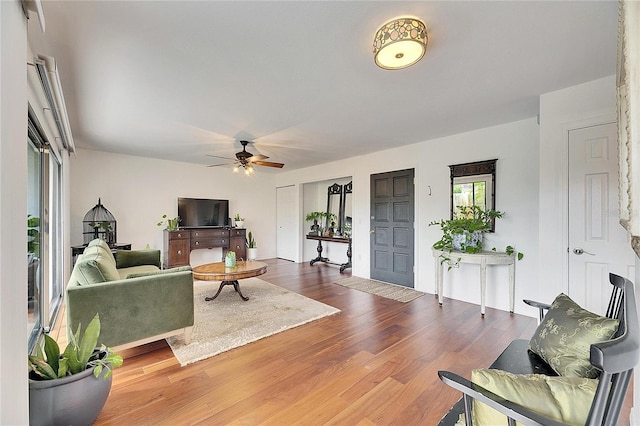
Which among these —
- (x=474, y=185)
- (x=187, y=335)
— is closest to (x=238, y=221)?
(x=187, y=335)

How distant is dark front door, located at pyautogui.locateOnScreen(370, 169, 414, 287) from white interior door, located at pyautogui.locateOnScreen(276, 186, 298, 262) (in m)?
2.48

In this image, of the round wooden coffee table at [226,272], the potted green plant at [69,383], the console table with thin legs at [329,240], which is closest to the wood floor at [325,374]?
the potted green plant at [69,383]

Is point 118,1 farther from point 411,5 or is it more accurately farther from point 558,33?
point 558,33

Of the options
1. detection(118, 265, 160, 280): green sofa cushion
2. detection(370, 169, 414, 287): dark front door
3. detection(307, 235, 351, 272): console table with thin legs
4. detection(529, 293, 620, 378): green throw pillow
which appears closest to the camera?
detection(529, 293, 620, 378): green throw pillow

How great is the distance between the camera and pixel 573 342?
1255mm

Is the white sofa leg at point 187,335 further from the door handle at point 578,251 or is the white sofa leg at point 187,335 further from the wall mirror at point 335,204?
the wall mirror at point 335,204

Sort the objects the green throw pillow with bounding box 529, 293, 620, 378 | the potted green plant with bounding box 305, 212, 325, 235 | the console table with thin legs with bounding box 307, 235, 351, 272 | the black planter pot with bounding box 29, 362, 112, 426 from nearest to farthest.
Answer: the green throw pillow with bounding box 529, 293, 620, 378, the black planter pot with bounding box 29, 362, 112, 426, the console table with thin legs with bounding box 307, 235, 351, 272, the potted green plant with bounding box 305, 212, 325, 235

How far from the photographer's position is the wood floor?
1674 mm

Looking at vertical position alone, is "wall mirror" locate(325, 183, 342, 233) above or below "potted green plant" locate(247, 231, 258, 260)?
above

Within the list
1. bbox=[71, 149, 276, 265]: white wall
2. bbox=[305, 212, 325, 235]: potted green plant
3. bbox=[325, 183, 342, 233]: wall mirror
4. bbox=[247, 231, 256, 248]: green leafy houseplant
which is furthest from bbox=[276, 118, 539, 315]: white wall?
bbox=[71, 149, 276, 265]: white wall

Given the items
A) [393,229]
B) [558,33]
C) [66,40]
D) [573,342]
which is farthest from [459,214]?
[66,40]

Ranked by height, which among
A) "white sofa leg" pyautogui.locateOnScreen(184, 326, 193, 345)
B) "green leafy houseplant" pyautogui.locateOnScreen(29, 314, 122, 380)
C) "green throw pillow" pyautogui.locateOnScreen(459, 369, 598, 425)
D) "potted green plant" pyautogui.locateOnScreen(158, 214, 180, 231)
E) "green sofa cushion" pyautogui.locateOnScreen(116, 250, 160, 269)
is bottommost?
"white sofa leg" pyautogui.locateOnScreen(184, 326, 193, 345)

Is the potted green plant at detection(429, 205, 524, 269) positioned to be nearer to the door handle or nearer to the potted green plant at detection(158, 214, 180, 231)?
the door handle

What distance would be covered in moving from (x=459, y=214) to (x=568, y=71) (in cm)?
200
